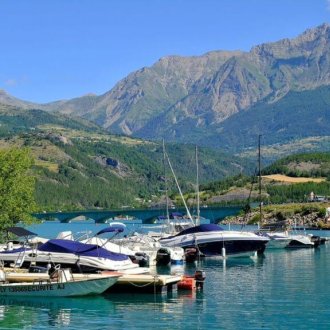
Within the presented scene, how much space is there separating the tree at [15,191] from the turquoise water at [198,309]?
35042mm

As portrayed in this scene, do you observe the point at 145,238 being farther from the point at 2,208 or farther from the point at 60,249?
the point at 60,249

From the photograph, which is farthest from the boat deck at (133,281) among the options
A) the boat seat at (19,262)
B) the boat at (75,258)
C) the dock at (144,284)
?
the boat seat at (19,262)

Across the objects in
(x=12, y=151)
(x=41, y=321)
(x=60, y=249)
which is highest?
(x=12, y=151)

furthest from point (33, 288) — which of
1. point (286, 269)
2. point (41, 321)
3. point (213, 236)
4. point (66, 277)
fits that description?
point (213, 236)

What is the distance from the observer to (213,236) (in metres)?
107

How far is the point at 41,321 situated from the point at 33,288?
745cm

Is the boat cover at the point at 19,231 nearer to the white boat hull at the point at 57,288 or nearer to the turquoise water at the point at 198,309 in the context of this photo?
the white boat hull at the point at 57,288

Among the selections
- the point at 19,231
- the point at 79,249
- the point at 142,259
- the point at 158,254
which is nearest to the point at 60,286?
the point at 79,249

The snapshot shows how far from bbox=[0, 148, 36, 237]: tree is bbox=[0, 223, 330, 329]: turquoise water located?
35042mm

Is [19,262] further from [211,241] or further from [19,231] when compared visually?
[211,241]

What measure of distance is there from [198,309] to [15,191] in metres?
51.0

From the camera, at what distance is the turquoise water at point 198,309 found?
5441 centimetres

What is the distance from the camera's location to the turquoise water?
178ft

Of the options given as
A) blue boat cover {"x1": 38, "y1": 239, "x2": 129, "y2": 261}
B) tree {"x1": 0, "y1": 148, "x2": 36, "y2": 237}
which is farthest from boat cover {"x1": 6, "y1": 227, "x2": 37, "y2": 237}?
tree {"x1": 0, "y1": 148, "x2": 36, "y2": 237}
